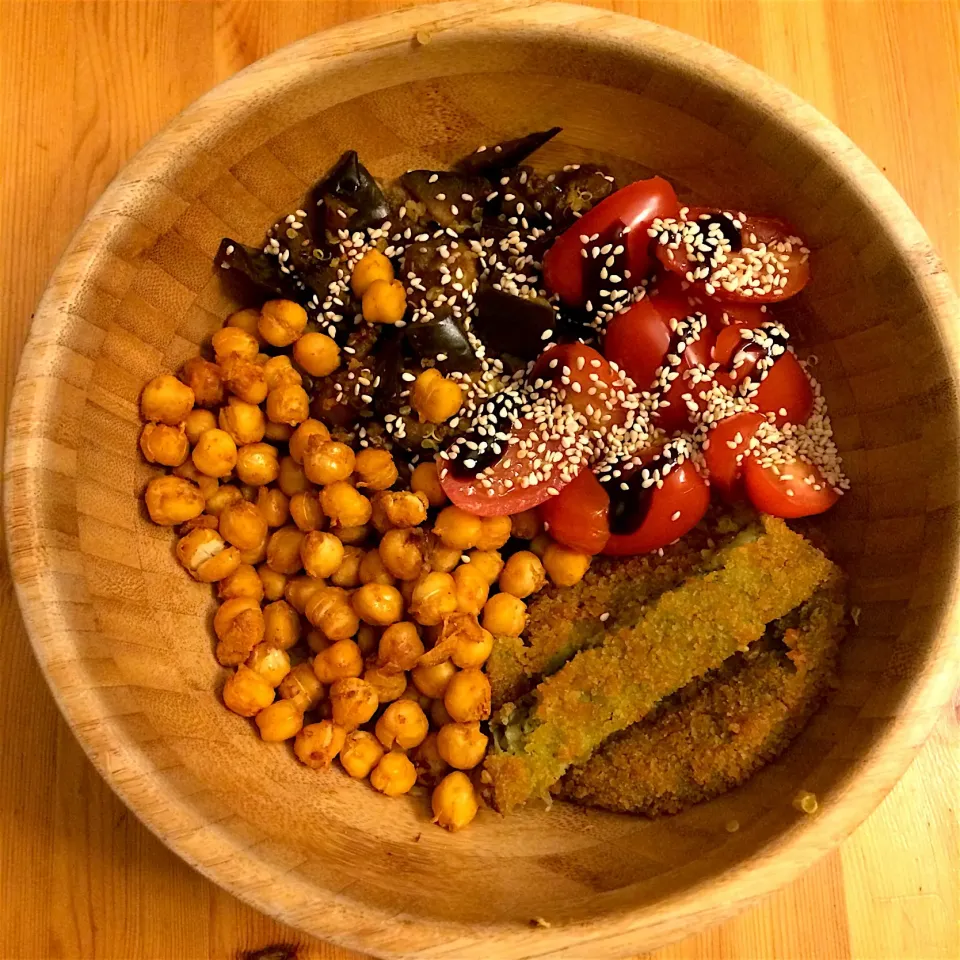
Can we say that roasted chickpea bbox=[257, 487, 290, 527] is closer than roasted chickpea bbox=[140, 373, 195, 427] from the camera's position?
No

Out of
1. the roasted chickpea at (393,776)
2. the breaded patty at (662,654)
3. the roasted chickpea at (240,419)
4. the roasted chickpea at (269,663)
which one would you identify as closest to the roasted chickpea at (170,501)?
the roasted chickpea at (240,419)

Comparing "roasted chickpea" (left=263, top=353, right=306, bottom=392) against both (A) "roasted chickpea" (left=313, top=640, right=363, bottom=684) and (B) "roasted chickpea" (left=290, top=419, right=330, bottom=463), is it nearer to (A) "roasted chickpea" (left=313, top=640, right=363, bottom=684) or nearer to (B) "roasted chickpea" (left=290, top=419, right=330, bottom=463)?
(B) "roasted chickpea" (left=290, top=419, right=330, bottom=463)

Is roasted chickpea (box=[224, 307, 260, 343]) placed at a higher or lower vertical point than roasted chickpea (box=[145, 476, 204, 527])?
higher

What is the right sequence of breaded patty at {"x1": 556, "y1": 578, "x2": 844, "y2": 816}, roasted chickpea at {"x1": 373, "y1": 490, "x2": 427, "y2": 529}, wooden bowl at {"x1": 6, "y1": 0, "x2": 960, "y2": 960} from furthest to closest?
roasted chickpea at {"x1": 373, "y1": 490, "x2": 427, "y2": 529}
breaded patty at {"x1": 556, "y1": 578, "x2": 844, "y2": 816}
wooden bowl at {"x1": 6, "y1": 0, "x2": 960, "y2": 960}

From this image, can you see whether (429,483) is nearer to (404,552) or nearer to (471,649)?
(404,552)

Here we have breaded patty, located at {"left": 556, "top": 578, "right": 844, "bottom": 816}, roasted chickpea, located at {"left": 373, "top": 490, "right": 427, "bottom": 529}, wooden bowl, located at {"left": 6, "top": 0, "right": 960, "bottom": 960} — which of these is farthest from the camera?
roasted chickpea, located at {"left": 373, "top": 490, "right": 427, "bottom": 529}

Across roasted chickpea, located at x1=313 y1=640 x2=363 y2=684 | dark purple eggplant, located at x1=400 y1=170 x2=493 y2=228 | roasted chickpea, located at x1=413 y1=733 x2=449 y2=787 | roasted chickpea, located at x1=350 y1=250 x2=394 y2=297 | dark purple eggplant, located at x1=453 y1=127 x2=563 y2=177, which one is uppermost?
dark purple eggplant, located at x1=453 y1=127 x2=563 y2=177

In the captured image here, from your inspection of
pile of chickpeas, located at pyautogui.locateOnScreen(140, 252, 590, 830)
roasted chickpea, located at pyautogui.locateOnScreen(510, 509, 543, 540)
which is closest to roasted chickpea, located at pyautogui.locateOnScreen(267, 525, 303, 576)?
pile of chickpeas, located at pyautogui.locateOnScreen(140, 252, 590, 830)
